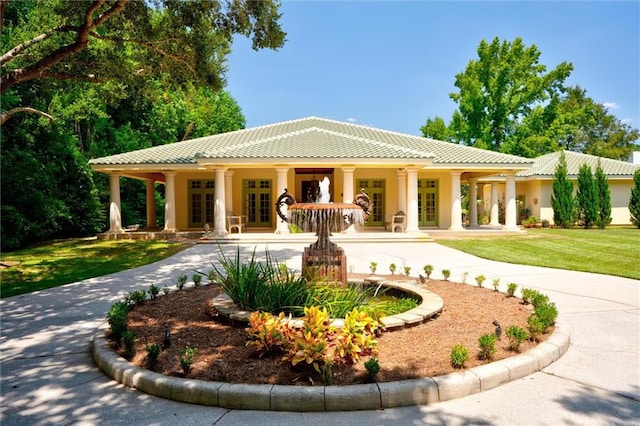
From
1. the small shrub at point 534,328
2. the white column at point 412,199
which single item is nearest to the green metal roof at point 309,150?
the white column at point 412,199

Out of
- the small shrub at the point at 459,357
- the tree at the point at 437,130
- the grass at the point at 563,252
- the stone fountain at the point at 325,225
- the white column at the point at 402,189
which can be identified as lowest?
the grass at the point at 563,252

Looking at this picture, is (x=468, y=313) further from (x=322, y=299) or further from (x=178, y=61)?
(x=178, y=61)

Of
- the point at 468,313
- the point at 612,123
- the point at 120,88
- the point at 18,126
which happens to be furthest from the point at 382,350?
the point at 612,123

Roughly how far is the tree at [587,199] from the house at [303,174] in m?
2.72

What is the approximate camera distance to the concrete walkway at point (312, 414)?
2865 millimetres

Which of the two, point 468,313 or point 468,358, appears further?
point 468,313

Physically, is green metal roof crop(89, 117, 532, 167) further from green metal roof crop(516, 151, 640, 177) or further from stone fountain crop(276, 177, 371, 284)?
stone fountain crop(276, 177, 371, 284)

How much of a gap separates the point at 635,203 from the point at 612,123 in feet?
105

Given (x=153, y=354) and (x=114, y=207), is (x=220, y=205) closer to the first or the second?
(x=114, y=207)

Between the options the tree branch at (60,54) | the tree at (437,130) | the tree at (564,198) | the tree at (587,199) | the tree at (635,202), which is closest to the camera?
the tree branch at (60,54)

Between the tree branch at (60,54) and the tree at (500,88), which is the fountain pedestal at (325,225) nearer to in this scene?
the tree branch at (60,54)

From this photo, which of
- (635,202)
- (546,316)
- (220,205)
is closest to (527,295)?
(546,316)

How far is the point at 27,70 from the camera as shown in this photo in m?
7.85

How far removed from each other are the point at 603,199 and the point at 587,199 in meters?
1.12
